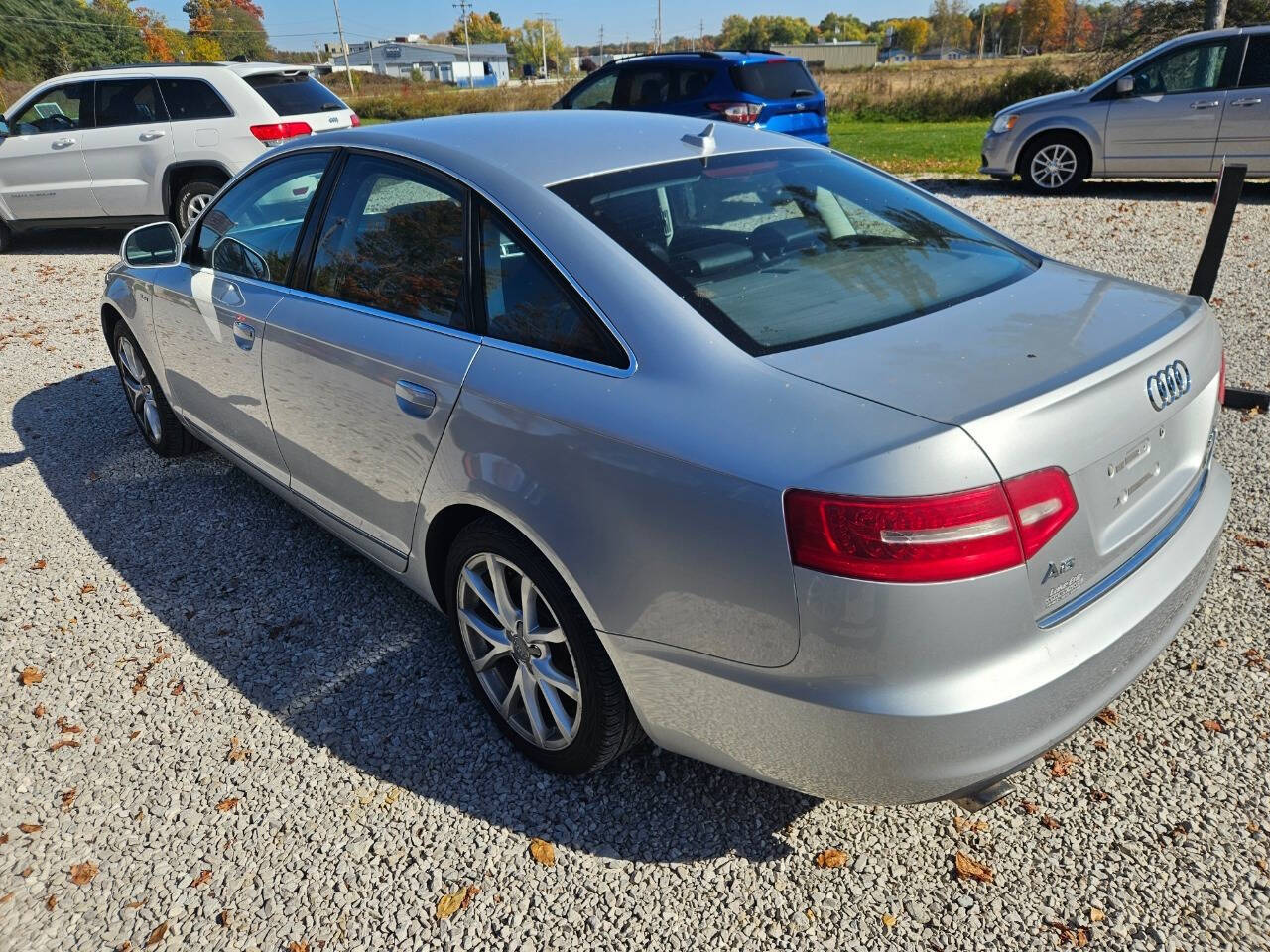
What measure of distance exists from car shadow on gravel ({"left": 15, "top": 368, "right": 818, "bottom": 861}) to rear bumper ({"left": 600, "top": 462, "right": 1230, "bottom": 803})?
19.3 inches

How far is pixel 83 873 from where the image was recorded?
8.29ft

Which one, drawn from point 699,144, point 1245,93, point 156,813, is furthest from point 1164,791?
point 1245,93

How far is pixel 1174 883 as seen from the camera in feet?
7.45

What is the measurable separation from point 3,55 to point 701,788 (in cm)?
6621

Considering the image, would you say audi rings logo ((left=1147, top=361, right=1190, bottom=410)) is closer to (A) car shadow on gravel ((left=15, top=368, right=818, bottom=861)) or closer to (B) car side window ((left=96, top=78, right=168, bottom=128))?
(A) car shadow on gravel ((left=15, top=368, right=818, bottom=861))

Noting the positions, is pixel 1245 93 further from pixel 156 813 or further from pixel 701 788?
pixel 156 813

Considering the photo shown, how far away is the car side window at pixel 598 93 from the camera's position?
1313 cm

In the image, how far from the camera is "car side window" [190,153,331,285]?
3.50 m

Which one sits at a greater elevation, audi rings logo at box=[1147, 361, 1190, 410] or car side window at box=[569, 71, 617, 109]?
car side window at box=[569, 71, 617, 109]

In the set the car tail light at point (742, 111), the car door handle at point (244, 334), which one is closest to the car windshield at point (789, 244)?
the car door handle at point (244, 334)

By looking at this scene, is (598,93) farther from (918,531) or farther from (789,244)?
(918,531)

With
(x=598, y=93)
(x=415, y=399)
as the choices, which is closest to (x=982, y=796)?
(x=415, y=399)

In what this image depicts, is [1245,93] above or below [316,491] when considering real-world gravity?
above

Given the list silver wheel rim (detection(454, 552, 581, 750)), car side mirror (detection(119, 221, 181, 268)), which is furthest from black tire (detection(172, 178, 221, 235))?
silver wheel rim (detection(454, 552, 581, 750))
